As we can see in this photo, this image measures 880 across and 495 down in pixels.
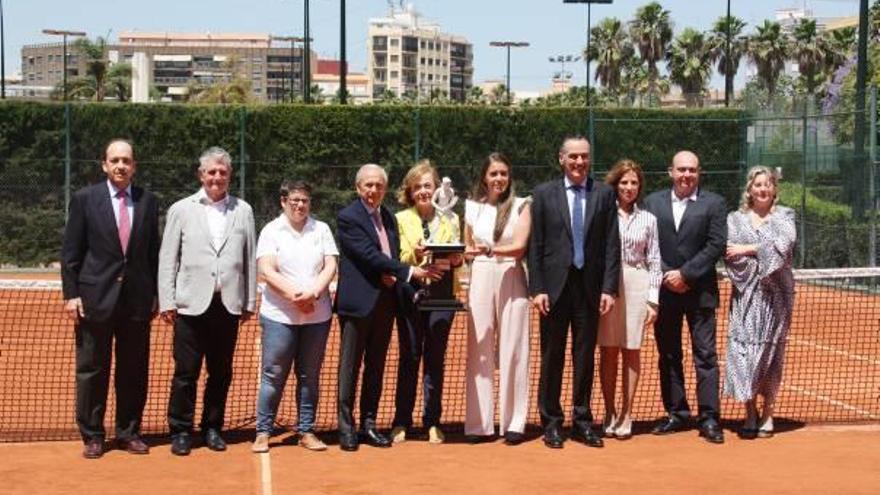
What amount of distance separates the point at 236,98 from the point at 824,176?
37766 millimetres

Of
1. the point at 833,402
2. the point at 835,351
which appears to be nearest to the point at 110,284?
the point at 833,402

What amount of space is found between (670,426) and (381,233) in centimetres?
233

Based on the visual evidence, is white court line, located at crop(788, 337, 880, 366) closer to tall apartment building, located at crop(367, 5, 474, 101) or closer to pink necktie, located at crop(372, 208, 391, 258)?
pink necktie, located at crop(372, 208, 391, 258)

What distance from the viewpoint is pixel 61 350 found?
13117 mm

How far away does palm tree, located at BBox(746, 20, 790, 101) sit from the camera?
72.3 m

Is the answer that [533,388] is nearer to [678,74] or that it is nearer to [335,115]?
[335,115]

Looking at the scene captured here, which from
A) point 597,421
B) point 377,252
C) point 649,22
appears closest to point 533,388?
point 597,421

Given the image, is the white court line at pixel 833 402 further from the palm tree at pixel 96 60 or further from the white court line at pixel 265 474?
the palm tree at pixel 96 60

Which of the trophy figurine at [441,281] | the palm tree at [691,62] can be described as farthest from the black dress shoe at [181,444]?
the palm tree at [691,62]

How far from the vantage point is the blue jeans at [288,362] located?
786cm

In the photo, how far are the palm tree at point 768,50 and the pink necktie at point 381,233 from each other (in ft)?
219

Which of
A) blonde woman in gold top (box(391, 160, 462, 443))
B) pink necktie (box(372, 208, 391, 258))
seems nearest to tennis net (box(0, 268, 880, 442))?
blonde woman in gold top (box(391, 160, 462, 443))

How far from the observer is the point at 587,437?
8250 mm

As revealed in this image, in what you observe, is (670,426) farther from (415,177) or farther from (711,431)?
(415,177)
